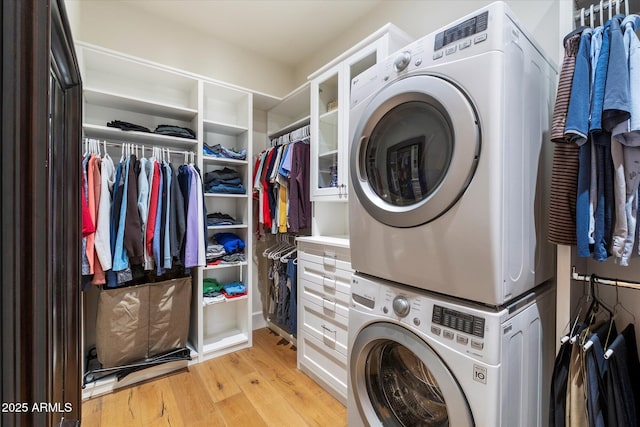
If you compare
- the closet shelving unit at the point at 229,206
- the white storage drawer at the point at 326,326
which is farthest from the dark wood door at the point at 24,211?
the closet shelving unit at the point at 229,206

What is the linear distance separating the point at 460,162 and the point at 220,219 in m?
2.00

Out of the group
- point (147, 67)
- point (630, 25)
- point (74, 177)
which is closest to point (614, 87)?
point (630, 25)

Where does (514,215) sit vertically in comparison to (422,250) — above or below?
above

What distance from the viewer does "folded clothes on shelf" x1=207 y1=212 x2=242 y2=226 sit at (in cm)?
226

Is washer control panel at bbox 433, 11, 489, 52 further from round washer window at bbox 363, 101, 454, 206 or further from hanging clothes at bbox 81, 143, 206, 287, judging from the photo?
hanging clothes at bbox 81, 143, 206, 287

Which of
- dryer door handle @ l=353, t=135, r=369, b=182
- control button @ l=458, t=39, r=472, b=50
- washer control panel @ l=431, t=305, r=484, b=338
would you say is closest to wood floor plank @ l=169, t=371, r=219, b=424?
washer control panel @ l=431, t=305, r=484, b=338

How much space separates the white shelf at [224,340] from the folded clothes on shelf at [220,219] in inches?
38.9

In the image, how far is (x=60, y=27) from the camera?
93cm

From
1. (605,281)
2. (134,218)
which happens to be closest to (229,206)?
(134,218)

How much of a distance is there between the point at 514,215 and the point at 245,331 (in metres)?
2.25

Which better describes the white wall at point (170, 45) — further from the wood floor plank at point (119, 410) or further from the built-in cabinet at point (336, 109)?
the wood floor plank at point (119, 410)

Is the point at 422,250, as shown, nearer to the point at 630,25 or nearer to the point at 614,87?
the point at 614,87

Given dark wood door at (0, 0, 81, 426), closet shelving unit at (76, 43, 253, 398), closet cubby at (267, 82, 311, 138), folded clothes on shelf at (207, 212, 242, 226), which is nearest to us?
dark wood door at (0, 0, 81, 426)

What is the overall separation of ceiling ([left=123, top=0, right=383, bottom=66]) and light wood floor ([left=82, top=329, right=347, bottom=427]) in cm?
275
